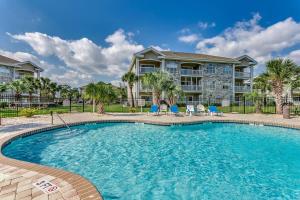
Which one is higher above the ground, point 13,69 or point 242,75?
point 13,69

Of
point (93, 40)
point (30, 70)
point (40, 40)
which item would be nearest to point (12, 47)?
point (40, 40)

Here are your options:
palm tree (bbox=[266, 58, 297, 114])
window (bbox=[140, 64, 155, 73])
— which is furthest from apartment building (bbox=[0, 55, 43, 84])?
palm tree (bbox=[266, 58, 297, 114])

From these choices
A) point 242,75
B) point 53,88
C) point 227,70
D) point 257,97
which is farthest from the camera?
point 53,88

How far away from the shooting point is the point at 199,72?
32.7 m

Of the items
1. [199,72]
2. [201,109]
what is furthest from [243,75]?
[201,109]

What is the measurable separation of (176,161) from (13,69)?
39.8m

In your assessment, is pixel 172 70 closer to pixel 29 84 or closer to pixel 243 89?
pixel 243 89

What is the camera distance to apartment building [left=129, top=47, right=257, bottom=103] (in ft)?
99.2

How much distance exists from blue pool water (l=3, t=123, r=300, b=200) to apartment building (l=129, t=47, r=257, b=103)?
71.0 feet

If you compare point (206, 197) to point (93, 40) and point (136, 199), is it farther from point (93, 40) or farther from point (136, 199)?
point (93, 40)

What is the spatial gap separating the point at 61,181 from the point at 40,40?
20844mm

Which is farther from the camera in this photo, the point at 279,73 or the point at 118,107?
the point at 118,107

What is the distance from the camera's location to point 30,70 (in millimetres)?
37281

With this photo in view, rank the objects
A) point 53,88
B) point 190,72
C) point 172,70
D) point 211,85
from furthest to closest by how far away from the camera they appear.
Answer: point 53,88
point 211,85
point 190,72
point 172,70
